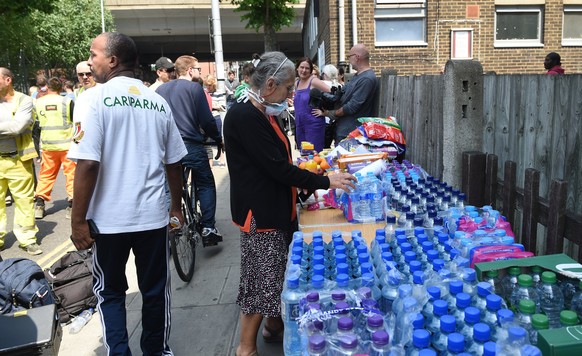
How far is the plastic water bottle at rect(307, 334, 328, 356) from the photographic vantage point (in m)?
1.52

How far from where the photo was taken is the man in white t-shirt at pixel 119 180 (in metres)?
2.71

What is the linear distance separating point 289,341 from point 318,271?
309mm

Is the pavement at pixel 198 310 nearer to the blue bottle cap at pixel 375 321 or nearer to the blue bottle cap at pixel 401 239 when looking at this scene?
the blue bottle cap at pixel 401 239

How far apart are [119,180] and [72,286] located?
2.04m

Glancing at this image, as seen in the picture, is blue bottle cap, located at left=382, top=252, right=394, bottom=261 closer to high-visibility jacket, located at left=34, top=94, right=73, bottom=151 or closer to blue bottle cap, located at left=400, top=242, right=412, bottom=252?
blue bottle cap, located at left=400, top=242, right=412, bottom=252

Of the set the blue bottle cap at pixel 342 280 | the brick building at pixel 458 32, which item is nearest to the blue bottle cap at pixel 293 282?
the blue bottle cap at pixel 342 280

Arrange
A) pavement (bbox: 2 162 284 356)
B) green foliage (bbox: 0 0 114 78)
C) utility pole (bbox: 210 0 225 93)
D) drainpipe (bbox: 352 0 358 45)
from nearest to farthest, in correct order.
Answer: pavement (bbox: 2 162 284 356)
utility pole (bbox: 210 0 225 93)
drainpipe (bbox: 352 0 358 45)
green foliage (bbox: 0 0 114 78)

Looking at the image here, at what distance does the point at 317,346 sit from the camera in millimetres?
1519

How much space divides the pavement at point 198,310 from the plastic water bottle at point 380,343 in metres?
2.10

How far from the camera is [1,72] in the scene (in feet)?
18.2

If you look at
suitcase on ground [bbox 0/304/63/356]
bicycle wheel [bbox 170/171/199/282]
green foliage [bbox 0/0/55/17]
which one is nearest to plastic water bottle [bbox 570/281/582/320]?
suitcase on ground [bbox 0/304/63/356]

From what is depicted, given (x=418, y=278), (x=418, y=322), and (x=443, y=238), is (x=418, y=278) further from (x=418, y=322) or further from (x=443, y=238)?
(x=443, y=238)

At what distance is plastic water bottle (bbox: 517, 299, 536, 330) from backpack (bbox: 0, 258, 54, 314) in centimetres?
297

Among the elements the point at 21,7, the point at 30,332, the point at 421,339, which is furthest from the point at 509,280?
the point at 21,7
